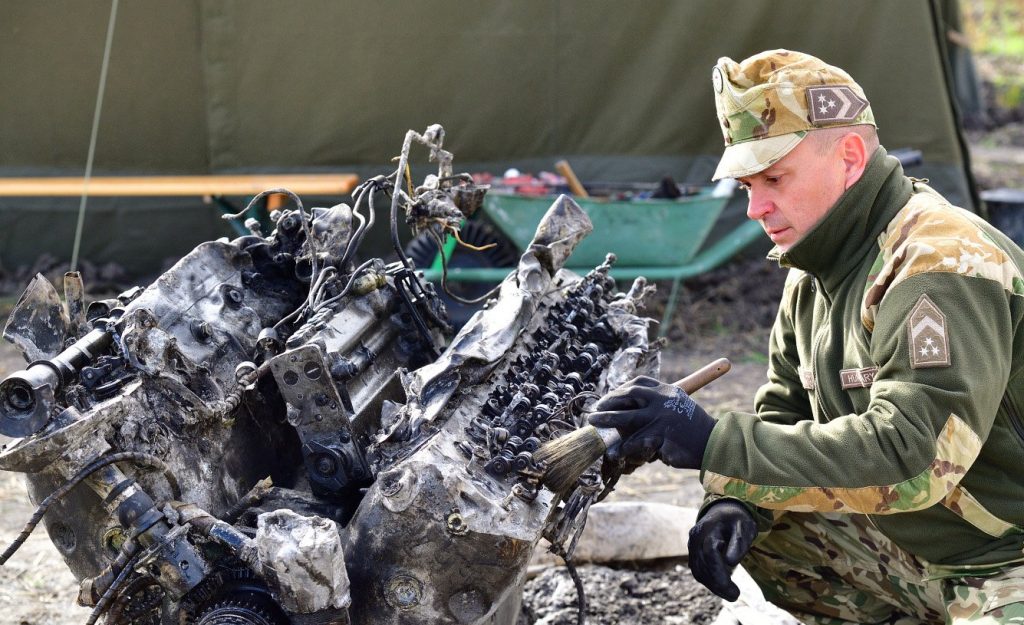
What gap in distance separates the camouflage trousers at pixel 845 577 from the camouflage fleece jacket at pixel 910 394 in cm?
13

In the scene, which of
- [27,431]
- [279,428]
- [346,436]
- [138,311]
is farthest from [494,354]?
[27,431]

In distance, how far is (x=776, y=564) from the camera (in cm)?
359

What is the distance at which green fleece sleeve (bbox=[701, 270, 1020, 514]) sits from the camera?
266cm

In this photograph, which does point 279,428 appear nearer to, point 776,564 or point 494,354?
point 494,354

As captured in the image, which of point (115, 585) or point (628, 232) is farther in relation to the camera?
point (628, 232)

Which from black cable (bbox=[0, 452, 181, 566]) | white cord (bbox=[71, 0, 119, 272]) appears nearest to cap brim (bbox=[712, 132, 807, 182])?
black cable (bbox=[0, 452, 181, 566])

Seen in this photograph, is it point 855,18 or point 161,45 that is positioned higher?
point 161,45

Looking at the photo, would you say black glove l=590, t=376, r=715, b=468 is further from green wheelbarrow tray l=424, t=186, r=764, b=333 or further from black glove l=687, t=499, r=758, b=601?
green wheelbarrow tray l=424, t=186, r=764, b=333

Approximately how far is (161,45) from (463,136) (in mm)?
2255

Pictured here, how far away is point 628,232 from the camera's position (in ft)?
23.5

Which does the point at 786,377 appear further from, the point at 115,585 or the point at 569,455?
the point at 115,585

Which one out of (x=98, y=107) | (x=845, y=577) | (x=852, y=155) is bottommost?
(x=845, y=577)

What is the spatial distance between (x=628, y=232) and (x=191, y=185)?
117 inches

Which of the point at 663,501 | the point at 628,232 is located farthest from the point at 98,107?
the point at 663,501
